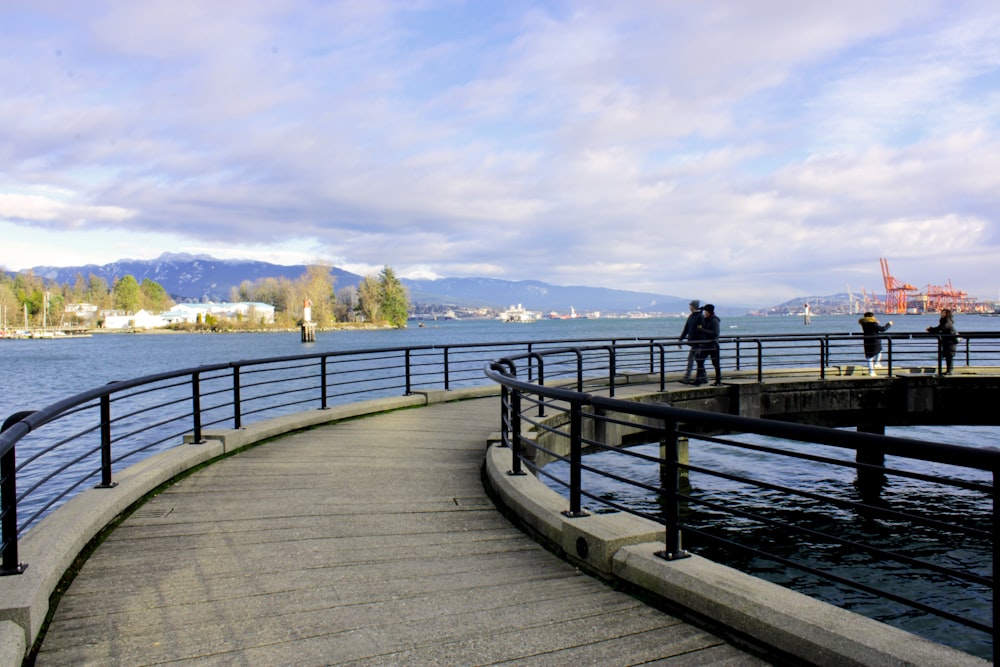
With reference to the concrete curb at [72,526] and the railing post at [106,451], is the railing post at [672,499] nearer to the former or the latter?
the concrete curb at [72,526]

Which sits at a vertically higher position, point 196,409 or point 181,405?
point 196,409

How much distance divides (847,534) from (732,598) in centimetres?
1010

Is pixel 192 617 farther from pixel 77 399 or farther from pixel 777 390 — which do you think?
pixel 777 390

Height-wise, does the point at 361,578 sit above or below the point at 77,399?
below

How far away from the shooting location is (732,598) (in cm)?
364

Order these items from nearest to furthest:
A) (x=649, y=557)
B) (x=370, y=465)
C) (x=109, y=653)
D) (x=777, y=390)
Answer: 1. (x=109, y=653)
2. (x=649, y=557)
3. (x=370, y=465)
4. (x=777, y=390)

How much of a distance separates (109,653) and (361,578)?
1477mm

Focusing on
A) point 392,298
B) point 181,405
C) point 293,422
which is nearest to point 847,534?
point 293,422

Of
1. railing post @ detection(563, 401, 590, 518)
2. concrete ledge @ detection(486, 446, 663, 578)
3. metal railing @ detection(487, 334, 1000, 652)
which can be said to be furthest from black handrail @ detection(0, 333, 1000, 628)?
railing post @ detection(563, 401, 590, 518)

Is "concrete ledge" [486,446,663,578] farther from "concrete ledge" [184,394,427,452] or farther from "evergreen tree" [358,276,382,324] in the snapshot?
"evergreen tree" [358,276,382,324]

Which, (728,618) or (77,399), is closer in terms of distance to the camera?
(728,618)

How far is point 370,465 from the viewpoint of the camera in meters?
7.96

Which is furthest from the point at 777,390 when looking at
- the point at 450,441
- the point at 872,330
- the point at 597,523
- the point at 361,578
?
the point at 361,578

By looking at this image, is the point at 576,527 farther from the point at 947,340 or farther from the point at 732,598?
the point at 947,340
